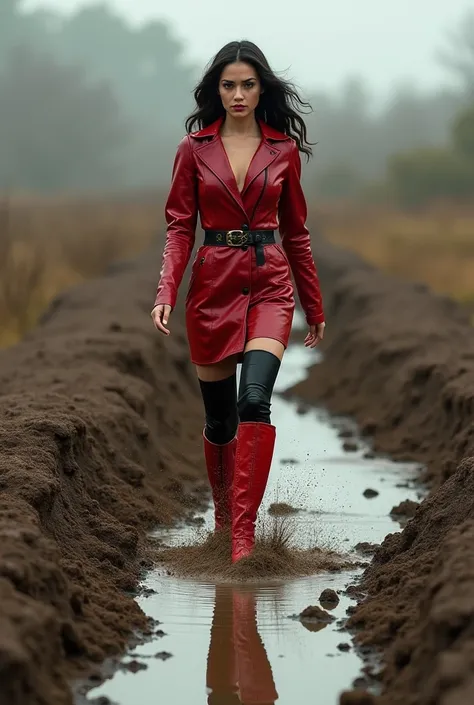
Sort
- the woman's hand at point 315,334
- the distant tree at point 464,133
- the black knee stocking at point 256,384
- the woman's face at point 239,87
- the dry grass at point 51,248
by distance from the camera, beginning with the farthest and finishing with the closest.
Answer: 1. the distant tree at point 464,133
2. the dry grass at point 51,248
3. the woman's hand at point 315,334
4. the woman's face at point 239,87
5. the black knee stocking at point 256,384

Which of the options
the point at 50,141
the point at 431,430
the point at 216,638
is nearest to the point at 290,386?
the point at 431,430

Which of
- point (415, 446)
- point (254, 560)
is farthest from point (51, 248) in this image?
point (254, 560)

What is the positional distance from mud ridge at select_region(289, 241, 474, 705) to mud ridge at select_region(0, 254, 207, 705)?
939 mm

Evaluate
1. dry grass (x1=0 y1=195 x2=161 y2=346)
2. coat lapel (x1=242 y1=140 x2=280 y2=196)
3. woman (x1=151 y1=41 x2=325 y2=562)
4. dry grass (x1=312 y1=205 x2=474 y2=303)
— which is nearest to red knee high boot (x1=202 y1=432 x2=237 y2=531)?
woman (x1=151 y1=41 x2=325 y2=562)

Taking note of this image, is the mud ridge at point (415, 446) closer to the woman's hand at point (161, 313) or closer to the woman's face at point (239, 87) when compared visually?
the woman's hand at point (161, 313)

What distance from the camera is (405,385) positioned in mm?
13367

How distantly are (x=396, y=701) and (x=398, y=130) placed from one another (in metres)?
95.4

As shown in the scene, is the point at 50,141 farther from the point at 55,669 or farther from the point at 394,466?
the point at 55,669

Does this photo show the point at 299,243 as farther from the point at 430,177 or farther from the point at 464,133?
the point at 430,177

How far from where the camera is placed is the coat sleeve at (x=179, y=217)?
283 inches

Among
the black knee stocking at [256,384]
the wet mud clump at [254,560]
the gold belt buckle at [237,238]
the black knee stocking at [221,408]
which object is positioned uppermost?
the gold belt buckle at [237,238]

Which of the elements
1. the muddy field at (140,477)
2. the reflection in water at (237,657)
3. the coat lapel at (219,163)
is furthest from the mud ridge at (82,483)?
the coat lapel at (219,163)

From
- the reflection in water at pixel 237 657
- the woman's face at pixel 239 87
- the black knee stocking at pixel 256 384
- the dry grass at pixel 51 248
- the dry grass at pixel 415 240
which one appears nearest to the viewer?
the reflection in water at pixel 237 657

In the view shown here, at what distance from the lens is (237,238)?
7102 mm
